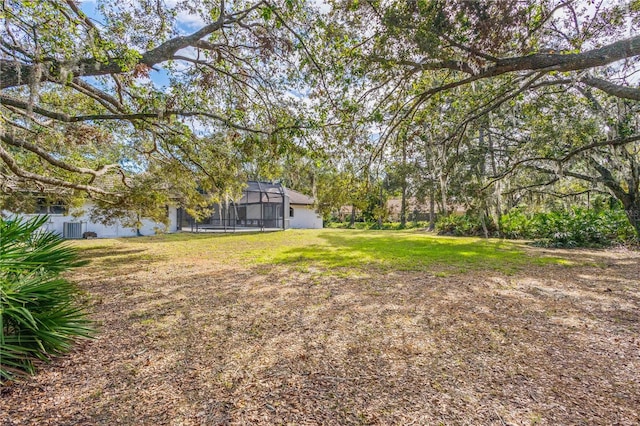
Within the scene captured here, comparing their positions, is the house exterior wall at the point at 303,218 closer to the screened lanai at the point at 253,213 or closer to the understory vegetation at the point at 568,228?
the screened lanai at the point at 253,213

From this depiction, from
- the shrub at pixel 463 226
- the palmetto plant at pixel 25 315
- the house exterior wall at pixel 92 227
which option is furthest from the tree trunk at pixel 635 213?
the house exterior wall at pixel 92 227

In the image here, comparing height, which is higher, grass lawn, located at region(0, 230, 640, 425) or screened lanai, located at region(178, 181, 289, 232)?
screened lanai, located at region(178, 181, 289, 232)

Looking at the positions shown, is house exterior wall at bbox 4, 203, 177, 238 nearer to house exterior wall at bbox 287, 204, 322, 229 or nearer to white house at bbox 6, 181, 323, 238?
white house at bbox 6, 181, 323, 238

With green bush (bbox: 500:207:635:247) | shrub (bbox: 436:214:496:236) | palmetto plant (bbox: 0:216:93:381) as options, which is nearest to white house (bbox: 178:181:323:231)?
shrub (bbox: 436:214:496:236)

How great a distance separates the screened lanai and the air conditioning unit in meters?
5.70

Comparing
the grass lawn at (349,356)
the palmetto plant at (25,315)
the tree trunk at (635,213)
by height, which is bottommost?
the grass lawn at (349,356)

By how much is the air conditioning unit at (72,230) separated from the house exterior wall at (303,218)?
1349cm

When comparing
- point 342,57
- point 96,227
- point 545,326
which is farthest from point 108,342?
point 96,227

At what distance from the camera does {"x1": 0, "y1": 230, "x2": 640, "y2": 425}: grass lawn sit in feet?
6.22

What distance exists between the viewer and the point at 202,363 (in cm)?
252

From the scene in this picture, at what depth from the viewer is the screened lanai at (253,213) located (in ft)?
62.5

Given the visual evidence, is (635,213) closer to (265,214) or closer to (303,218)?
(303,218)

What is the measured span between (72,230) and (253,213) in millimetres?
12547

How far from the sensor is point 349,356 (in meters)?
2.64
